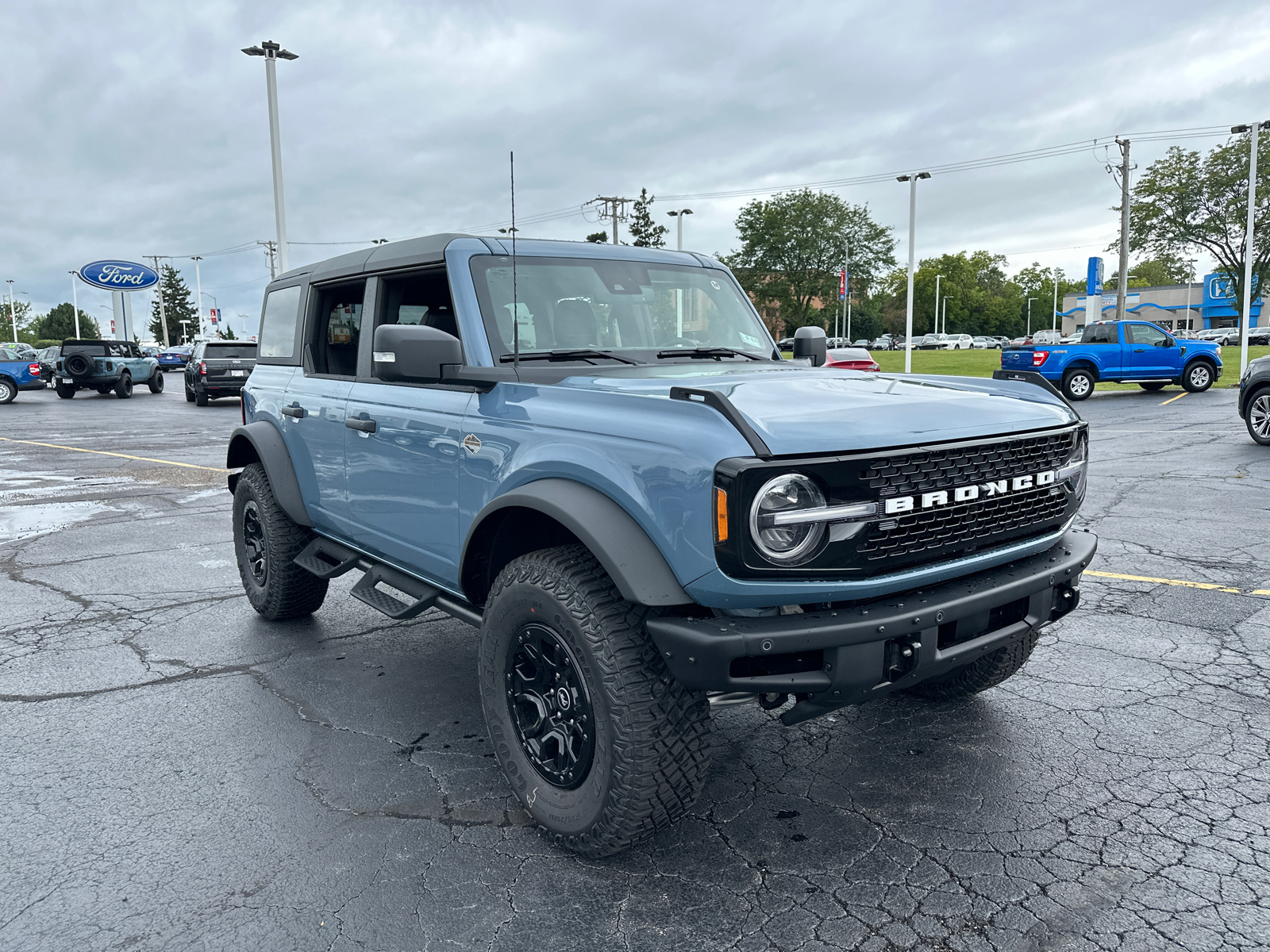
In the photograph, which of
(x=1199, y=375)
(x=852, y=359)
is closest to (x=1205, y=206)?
(x=1199, y=375)

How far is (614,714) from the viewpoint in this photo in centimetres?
262

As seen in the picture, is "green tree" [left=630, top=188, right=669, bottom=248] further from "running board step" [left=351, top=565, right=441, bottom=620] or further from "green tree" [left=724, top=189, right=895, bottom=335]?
"running board step" [left=351, top=565, right=441, bottom=620]

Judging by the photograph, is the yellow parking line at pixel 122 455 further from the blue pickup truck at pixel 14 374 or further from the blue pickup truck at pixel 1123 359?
the blue pickup truck at pixel 1123 359

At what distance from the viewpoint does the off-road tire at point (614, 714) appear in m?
2.62

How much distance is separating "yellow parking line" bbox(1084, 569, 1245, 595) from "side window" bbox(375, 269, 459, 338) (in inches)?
181

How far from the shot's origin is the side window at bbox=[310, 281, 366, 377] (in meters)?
4.52

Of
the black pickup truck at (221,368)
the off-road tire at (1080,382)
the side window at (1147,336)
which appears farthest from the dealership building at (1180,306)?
the black pickup truck at (221,368)

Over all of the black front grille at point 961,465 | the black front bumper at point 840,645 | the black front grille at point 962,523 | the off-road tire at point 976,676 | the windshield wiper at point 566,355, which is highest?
the windshield wiper at point 566,355

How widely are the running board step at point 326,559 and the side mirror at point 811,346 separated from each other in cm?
243

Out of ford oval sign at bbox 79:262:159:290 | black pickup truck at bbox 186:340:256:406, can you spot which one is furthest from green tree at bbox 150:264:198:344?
black pickup truck at bbox 186:340:256:406

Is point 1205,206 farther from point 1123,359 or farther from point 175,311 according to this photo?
point 175,311

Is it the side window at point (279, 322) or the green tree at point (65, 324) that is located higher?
the green tree at point (65, 324)

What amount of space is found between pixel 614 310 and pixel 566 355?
1.31 feet

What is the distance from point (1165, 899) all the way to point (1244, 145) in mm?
47073
